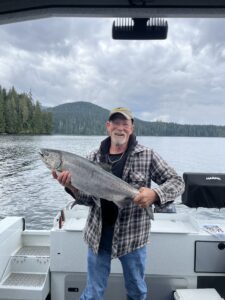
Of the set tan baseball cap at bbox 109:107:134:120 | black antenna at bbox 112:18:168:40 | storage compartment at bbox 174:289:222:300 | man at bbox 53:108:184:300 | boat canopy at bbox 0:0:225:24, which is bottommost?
storage compartment at bbox 174:289:222:300

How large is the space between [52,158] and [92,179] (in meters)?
0.34

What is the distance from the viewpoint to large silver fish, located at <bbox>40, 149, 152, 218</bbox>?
2.84 meters

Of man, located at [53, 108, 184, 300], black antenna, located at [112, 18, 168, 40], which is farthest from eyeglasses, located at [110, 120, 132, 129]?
black antenna, located at [112, 18, 168, 40]

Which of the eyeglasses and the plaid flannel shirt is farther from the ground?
the eyeglasses

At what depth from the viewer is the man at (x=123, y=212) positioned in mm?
3059

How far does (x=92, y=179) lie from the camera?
2869 mm

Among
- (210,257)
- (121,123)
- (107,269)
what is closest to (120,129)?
(121,123)

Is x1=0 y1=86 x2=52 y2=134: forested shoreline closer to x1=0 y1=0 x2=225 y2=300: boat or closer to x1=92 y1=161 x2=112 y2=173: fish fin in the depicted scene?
x1=0 y1=0 x2=225 y2=300: boat

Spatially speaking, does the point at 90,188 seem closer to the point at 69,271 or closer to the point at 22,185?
the point at 69,271

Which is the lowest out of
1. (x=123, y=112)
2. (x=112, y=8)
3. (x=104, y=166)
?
(x=104, y=166)

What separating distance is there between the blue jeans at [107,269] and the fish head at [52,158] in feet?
2.33

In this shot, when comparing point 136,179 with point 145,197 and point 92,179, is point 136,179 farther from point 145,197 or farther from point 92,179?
point 92,179

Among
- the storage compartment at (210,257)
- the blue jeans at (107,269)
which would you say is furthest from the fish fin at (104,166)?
the storage compartment at (210,257)

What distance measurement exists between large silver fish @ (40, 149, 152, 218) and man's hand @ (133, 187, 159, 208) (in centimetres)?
4
